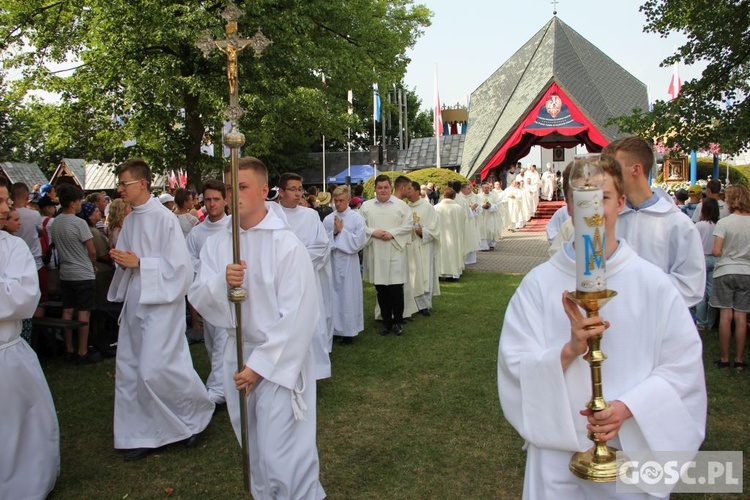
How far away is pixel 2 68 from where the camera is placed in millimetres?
16375

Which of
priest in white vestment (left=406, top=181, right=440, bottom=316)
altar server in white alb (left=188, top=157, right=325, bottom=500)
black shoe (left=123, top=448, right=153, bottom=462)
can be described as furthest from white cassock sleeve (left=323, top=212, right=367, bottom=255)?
altar server in white alb (left=188, top=157, right=325, bottom=500)

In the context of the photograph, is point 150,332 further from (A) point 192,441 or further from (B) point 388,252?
(B) point 388,252

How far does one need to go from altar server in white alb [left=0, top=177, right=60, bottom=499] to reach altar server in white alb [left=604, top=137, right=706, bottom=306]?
3.66 metres

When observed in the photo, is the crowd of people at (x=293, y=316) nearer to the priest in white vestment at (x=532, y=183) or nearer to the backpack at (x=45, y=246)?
the backpack at (x=45, y=246)

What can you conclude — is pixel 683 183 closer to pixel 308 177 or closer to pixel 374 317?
pixel 374 317

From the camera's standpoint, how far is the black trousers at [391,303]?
934 centimetres

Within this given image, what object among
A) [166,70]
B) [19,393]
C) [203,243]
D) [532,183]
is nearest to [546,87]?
[532,183]

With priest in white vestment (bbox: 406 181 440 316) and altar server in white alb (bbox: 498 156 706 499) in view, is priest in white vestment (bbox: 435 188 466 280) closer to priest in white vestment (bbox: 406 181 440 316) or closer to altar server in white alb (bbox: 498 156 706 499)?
priest in white vestment (bbox: 406 181 440 316)

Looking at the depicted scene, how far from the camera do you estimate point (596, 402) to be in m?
2.18

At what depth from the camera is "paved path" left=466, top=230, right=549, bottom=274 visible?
53.1 ft

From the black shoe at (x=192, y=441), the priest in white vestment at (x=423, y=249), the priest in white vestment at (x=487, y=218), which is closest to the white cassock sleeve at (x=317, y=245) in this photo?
the black shoe at (x=192, y=441)

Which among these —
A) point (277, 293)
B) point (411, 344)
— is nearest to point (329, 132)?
point (411, 344)

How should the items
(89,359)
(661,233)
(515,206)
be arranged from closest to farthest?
(661,233)
(89,359)
(515,206)

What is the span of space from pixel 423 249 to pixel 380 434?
569 centimetres
